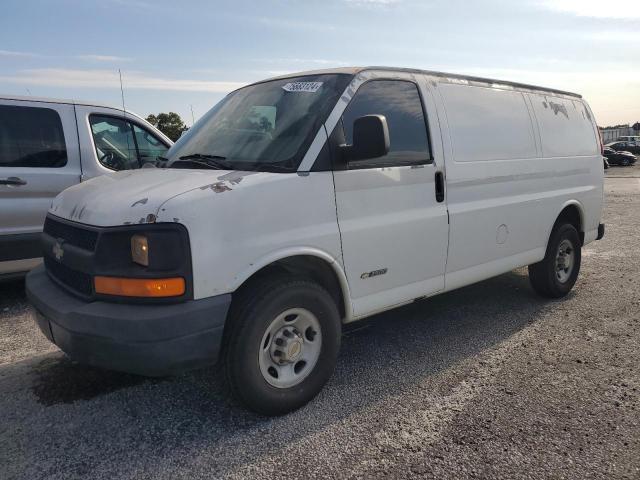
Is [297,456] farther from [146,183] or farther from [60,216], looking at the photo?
[60,216]

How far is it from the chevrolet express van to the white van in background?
1.79 m

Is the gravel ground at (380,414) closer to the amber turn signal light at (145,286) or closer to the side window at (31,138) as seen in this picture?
the amber turn signal light at (145,286)

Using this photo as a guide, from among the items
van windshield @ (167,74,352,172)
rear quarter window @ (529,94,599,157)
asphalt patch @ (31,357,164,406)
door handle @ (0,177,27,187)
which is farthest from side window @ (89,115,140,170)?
rear quarter window @ (529,94,599,157)

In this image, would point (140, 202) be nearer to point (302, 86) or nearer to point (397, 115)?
point (302, 86)

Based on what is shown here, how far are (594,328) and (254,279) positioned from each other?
3215 millimetres

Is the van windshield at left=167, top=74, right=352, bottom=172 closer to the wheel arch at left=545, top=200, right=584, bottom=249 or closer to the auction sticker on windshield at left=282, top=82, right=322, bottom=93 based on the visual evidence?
the auction sticker on windshield at left=282, top=82, right=322, bottom=93

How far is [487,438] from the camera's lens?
2.79 meters

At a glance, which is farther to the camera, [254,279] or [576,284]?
[576,284]

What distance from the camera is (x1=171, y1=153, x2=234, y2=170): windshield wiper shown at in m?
3.12

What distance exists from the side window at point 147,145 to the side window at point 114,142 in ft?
0.20

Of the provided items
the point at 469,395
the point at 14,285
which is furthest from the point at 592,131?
the point at 14,285

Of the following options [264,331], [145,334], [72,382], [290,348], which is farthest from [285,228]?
[72,382]

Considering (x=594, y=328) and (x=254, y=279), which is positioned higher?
(x=254, y=279)

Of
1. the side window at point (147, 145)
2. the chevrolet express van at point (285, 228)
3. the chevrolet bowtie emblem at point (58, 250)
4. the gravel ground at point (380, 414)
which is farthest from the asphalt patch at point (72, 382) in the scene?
the side window at point (147, 145)
